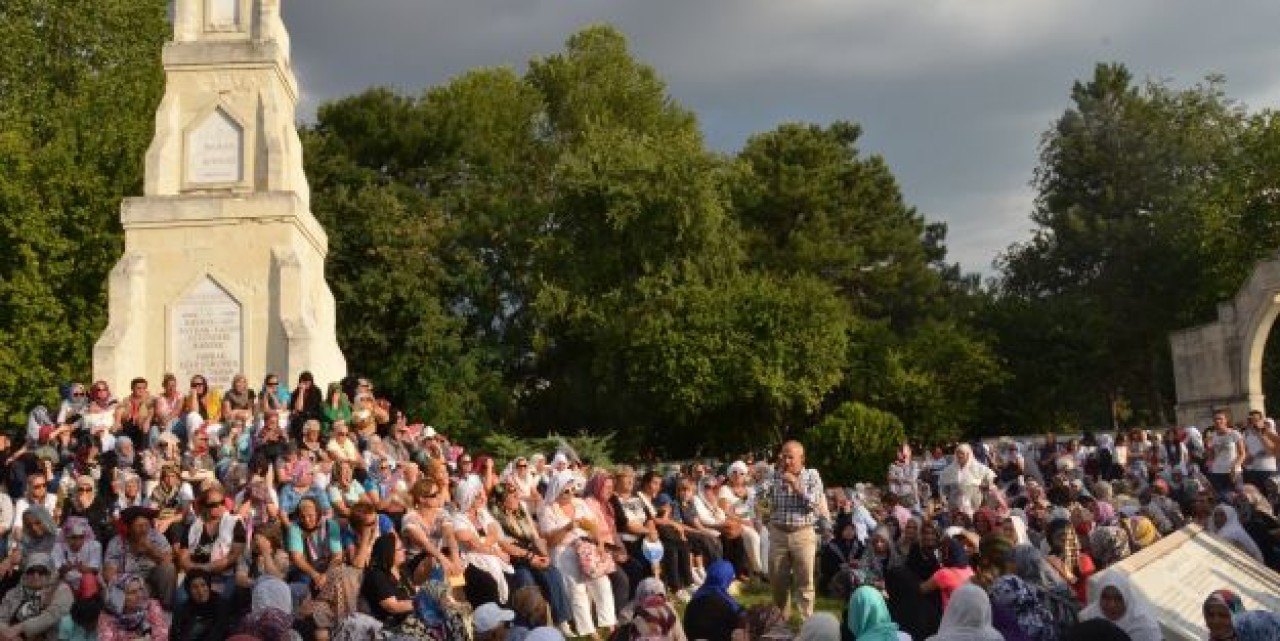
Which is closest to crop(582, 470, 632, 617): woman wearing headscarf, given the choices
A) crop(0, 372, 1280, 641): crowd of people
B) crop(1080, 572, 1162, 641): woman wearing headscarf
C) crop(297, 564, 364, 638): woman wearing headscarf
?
crop(0, 372, 1280, 641): crowd of people

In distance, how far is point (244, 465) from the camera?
484 inches

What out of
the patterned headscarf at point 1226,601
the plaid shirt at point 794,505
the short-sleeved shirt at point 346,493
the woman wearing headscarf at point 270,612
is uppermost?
the short-sleeved shirt at point 346,493

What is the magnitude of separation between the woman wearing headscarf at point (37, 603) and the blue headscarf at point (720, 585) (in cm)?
472

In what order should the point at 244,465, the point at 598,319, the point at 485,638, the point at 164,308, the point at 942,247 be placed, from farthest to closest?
the point at 942,247 → the point at 598,319 → the point at 164,308 → the point at 244,465 → the point at 485,638

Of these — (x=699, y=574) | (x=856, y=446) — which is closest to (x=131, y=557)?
(x=699, y=574)

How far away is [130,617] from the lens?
863 centimetres

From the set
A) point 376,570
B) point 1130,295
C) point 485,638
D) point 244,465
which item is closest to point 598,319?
point 1130,295

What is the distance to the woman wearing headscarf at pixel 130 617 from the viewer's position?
8609 millimetres

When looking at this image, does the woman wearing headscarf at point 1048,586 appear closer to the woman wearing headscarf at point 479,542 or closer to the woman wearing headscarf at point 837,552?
the woman wearing headscarf at point 479,542

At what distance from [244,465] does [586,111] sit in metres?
30.9

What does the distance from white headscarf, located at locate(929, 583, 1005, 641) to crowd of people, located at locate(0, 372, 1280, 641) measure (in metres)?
0.01

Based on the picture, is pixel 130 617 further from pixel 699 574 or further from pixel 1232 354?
pixel 1232 354

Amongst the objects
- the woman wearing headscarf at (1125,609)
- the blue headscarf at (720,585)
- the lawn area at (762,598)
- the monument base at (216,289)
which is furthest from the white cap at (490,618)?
the monument base at (216,289)

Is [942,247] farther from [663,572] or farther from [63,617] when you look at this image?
[63,617]
